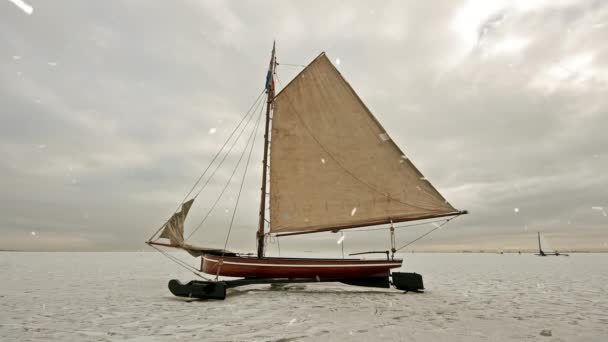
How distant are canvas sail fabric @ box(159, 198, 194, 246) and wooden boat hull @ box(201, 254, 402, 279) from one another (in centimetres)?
183

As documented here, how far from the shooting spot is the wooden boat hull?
15203mm

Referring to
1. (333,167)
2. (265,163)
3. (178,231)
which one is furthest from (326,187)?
(178,231)

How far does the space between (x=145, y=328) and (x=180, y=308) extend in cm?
301

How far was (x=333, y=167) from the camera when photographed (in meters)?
16.8

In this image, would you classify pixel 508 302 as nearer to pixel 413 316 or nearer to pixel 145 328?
pixel 413 316

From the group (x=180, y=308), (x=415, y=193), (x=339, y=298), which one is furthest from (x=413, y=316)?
(x=180, y=308)

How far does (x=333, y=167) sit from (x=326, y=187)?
3.62ft

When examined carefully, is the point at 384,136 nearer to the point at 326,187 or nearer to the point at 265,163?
the point at 326,187

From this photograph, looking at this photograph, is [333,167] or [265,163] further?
[265,163]

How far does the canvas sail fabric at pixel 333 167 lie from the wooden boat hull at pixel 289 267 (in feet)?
6.04

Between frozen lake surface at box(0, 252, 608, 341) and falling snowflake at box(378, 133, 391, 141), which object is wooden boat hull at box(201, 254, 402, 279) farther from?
falling snowflake at box(378, 133, 391, 141)

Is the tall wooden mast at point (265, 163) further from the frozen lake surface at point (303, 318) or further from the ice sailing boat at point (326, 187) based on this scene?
the frozen lake surface at point (303, 318)

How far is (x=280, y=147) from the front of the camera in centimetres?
1772

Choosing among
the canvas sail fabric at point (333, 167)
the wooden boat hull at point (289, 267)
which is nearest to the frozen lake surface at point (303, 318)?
the wooden boat hull at point (289, 267)
